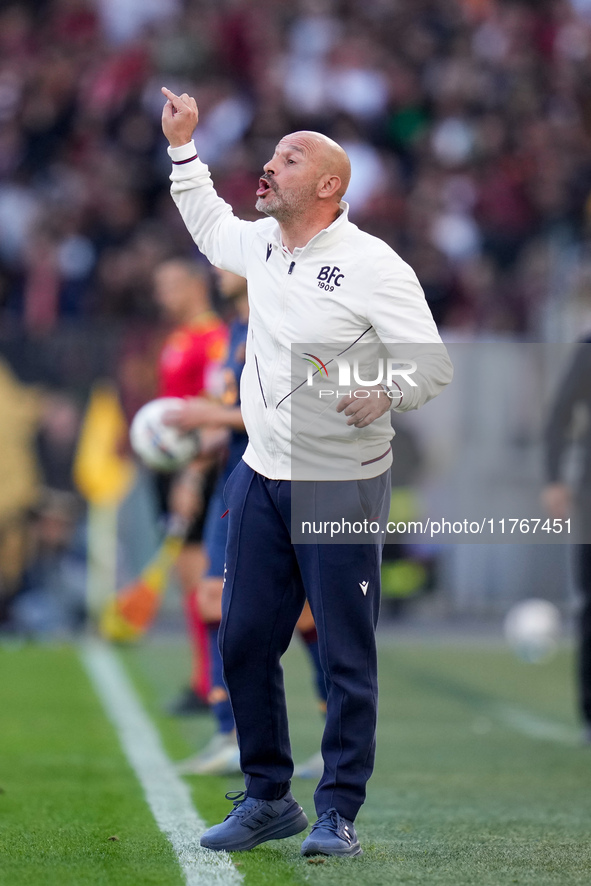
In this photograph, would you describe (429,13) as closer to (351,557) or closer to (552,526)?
(552,526)

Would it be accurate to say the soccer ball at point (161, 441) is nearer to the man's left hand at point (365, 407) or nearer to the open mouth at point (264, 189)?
the open mouth at point (264, 189)

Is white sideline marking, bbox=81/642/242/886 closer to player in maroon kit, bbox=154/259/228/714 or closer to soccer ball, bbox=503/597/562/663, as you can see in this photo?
player in maroon kit, bbox=154/259/228/714

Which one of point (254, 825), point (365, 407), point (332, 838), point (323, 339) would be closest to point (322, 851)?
point (332, 838)

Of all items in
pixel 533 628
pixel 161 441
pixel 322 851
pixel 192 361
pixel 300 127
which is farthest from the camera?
pixel 300 127

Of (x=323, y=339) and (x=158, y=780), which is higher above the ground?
(x=323, y=339)

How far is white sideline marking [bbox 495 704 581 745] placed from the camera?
23.2 ft

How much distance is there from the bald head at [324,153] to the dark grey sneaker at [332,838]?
1815 mm

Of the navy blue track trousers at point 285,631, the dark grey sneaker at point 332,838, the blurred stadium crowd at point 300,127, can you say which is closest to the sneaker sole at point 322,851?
the dark grey sneaker at point 332,838

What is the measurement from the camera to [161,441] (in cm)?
661

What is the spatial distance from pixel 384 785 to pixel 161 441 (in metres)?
2.02

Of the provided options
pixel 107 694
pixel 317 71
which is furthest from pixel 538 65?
pixel 107 694

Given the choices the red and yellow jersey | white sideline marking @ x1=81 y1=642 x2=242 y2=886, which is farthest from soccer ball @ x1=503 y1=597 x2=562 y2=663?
the red and yellow jersey

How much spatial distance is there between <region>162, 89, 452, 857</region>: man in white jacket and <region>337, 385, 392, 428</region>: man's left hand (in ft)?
0.47

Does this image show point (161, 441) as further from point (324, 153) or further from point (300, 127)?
point (300, 127)
